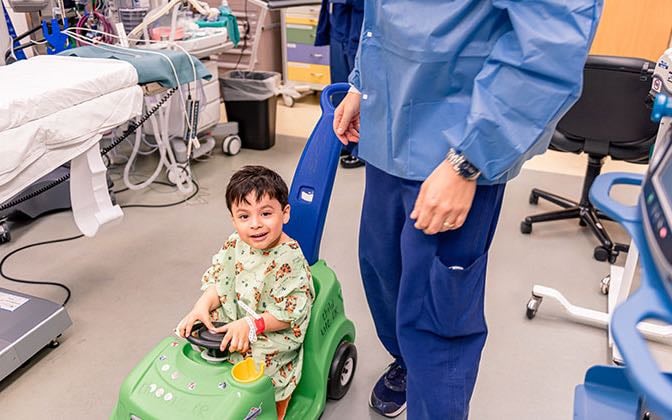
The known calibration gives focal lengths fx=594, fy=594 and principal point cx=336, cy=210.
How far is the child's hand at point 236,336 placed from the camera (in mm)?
1308

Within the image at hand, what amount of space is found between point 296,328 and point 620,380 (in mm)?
712

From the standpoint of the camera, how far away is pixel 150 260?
8.02 ft

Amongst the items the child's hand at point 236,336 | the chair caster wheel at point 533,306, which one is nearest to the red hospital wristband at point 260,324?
the child's hand at point 236,336

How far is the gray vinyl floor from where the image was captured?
5.77 feet

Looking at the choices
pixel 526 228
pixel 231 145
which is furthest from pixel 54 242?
pixel 526 228

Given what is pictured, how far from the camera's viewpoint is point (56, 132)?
1.67 metres

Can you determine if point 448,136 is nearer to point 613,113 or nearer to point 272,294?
point 272,294

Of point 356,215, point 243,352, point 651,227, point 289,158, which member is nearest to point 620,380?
point 651,227

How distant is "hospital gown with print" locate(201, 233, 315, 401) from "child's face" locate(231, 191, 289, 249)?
0.05 meters

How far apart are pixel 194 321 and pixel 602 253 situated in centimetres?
180

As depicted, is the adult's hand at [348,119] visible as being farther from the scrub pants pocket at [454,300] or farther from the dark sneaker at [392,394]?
the dark sneaker at [392,394]

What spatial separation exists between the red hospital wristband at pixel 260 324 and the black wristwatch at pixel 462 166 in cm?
62

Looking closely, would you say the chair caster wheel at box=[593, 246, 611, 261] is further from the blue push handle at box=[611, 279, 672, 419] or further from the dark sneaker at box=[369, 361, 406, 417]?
the blue push handle at box=[611, 279, 672, 419]

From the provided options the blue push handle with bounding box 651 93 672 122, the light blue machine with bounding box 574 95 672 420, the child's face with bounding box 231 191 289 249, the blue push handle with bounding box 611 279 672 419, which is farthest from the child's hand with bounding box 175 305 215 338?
the blue push handle with bounding box 651 93 672 122
